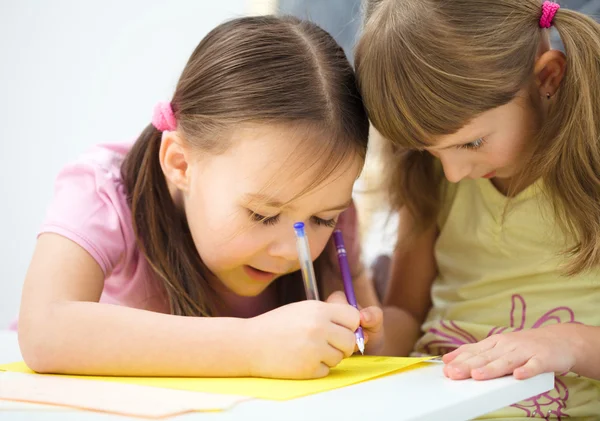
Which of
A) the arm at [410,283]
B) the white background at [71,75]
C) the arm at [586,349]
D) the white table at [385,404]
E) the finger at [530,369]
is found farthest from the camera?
the white background at [71,75]

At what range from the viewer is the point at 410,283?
1229 mm

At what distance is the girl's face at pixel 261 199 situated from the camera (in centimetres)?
87

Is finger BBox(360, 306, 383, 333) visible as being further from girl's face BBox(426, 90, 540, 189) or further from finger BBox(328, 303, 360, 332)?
girl's face BBox(426, 90, 540, 189)

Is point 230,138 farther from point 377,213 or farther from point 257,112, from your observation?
point 377,213

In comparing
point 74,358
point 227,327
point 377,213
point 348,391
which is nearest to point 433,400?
point 348,391

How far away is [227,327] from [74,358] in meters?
0.15

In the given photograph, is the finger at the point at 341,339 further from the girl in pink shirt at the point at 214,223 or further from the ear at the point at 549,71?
the ear at the point at 549,71

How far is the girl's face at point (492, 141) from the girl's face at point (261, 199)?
111 millimetres

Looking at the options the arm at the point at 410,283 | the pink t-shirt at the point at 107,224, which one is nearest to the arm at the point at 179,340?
the pink t-shirt at the point at 107,224

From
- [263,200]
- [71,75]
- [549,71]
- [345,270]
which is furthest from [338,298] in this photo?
[71,75]

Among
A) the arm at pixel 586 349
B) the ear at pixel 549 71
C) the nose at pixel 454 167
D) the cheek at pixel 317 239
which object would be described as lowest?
the arm at pixel 586 349

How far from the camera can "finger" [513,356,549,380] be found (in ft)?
2.31

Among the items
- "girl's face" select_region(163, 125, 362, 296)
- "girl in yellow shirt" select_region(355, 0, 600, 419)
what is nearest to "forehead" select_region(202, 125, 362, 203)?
"girl's face" select_region(163, 125, 362, 296)

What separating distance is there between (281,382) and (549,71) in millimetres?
501
